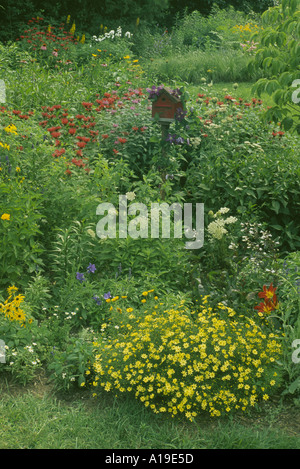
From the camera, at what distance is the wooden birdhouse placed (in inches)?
215

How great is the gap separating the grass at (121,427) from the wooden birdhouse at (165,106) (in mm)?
2937

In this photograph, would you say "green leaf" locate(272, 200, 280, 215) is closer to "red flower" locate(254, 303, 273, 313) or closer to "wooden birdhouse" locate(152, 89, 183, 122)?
"wooden birdhouse" locate(152, 89, 183, 122)

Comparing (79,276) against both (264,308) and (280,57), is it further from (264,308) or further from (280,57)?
(280,57)

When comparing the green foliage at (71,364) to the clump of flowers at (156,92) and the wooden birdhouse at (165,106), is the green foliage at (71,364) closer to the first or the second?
the wooden birdhouse at (165,106)

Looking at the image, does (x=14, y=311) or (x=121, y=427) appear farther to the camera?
(x=14, y=311)

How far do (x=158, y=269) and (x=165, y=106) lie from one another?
181 centimetres

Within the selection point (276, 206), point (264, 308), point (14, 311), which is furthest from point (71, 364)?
point (276, 206)

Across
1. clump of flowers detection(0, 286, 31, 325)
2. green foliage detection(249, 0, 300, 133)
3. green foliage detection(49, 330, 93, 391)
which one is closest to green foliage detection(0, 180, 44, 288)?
clump of flowers detection(0, 286, 31, 325)

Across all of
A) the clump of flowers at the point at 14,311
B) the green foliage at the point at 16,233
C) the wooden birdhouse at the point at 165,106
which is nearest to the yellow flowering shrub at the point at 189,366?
the clump of flowers at the point at 14,311

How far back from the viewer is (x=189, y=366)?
3.27 m

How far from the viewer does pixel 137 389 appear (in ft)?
11.1

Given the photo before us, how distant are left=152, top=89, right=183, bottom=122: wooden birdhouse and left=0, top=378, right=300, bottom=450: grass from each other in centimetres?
294

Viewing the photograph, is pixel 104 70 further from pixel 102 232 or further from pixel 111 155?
pixel 102 232

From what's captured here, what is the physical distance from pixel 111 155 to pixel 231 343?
128 inches
